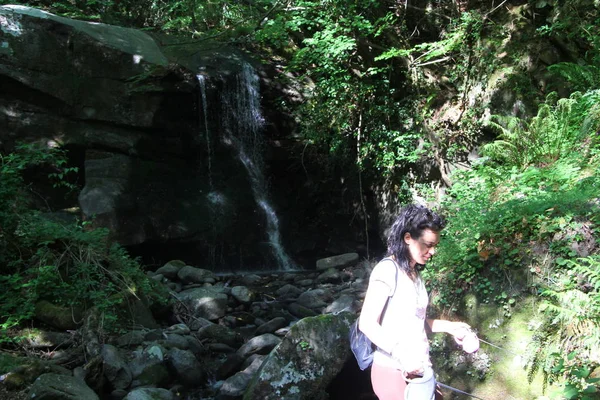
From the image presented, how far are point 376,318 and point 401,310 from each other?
0.54 feet

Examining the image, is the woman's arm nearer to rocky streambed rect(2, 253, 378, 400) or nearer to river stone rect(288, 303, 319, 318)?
rocky streambed rect(2, 253, 378, 400)

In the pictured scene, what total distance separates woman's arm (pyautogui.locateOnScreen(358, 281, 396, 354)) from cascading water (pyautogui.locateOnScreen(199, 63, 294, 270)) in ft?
26.0

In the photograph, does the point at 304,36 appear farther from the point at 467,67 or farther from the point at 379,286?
the point at 379,286

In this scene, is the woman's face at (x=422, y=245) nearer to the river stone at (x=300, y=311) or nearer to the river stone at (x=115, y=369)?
the river stone at (x=115, y=369)

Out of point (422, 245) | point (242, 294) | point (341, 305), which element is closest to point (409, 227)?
point (422, 245)

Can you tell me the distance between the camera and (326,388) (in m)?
4.17

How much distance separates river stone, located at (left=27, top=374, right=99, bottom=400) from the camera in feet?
11.8

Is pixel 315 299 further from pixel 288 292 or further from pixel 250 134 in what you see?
pixel 250 134

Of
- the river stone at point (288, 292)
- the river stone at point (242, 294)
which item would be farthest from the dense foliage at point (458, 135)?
the river stone at point (288, 292)

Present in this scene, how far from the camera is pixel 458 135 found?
330 inches

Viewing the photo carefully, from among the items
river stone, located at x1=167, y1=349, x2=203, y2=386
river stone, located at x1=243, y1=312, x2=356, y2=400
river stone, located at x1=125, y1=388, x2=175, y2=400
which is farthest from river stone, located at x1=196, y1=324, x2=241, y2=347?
river stone, located at x1=243, y1=312, x2=356, y2=400

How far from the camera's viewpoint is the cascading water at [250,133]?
394 inches

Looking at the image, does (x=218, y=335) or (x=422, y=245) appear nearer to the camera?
(x=422, y=245)

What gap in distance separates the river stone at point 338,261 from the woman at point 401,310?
6.92 m
